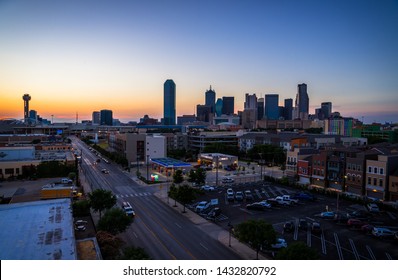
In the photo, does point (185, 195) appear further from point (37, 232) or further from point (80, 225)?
point (37, 232)

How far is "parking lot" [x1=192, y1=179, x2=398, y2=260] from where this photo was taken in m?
12.0

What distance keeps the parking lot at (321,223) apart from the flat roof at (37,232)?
28.4 feet

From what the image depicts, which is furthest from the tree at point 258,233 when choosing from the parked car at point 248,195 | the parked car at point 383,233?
the parked car at point 248,195

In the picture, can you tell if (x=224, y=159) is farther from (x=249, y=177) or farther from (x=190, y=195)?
(x=190, y=195)

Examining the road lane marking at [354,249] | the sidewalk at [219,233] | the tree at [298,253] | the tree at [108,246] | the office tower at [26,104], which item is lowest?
the sidewalk at [219,233]

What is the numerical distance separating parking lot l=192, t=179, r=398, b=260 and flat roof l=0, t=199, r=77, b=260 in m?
8.66

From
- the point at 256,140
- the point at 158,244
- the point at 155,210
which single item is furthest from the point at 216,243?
the point at 256,140

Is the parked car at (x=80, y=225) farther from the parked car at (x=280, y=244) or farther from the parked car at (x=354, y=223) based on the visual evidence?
the parked car at (x=354, y=223)

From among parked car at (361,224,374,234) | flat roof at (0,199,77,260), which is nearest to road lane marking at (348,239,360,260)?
parked car at (361,224,374,234)

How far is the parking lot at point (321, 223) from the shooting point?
39.4ft

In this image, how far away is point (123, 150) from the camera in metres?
41.8

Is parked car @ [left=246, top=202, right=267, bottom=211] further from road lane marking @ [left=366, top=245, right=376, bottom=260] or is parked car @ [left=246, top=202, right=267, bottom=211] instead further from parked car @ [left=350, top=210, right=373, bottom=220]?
road lane marking @ [left=366, top=245, right=376, bottom=260]

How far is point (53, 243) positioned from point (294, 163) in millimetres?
24958

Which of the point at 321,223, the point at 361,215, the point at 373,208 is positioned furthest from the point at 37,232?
the point at 373,208
